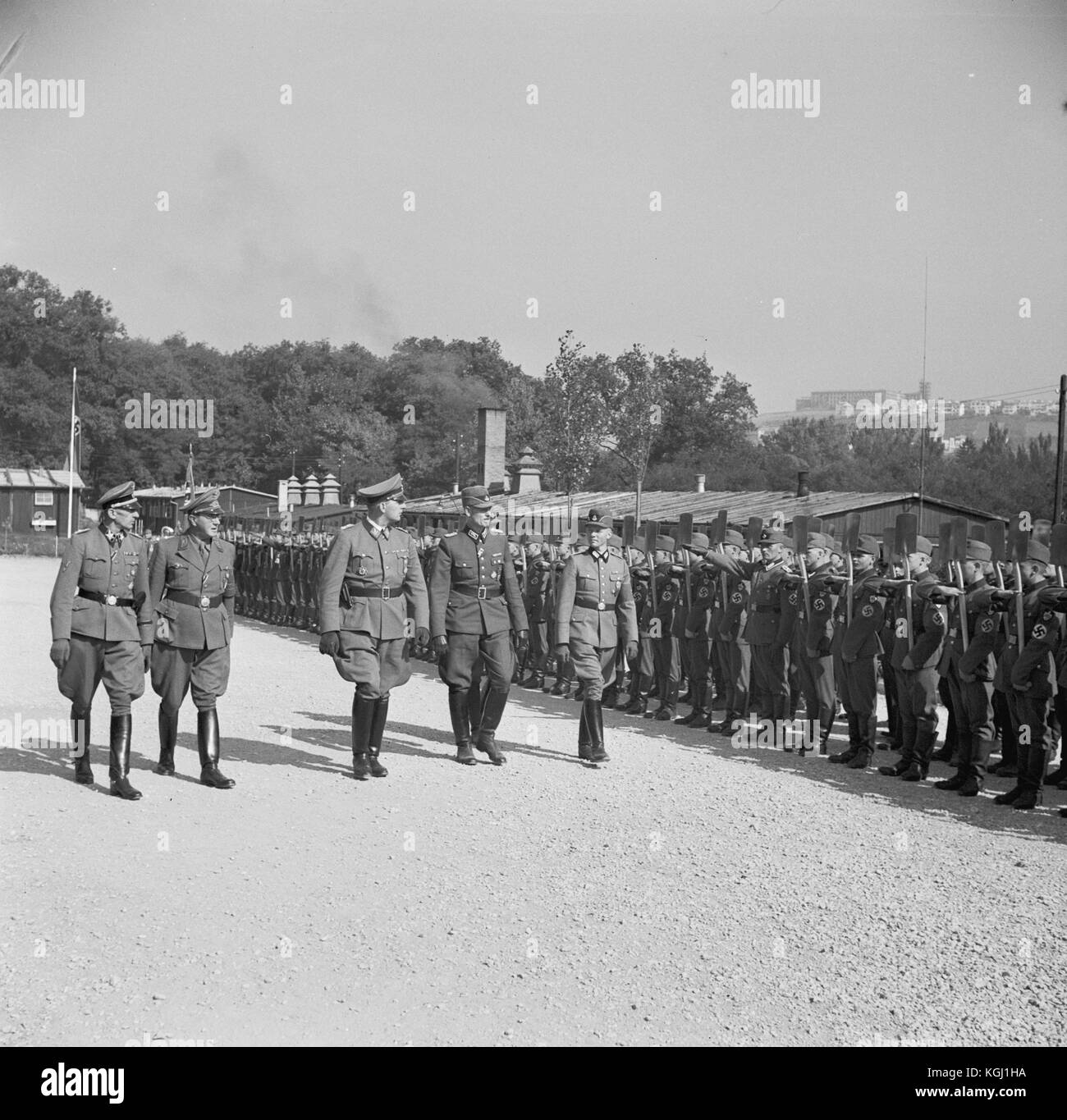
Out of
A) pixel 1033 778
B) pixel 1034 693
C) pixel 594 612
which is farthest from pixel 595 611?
pixel 1033 778

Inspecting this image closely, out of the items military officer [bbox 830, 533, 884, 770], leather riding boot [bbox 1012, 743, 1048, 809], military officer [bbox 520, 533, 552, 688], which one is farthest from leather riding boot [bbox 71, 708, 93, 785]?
military officer [bbox 520, 533, 552, 688]

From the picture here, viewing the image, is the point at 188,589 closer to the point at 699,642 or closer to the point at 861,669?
the point at 861,669

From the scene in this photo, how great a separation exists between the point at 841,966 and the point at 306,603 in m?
18.1

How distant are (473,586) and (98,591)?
Result: 2.72 m

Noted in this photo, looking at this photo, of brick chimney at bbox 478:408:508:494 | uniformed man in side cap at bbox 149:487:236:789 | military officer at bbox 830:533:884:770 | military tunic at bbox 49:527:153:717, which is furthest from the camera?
brick chimney at bbox 478:408:508:494

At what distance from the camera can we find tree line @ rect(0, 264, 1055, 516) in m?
41.4

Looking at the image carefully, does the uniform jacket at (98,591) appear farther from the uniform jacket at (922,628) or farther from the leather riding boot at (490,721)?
the uniform jacket at (922,628)

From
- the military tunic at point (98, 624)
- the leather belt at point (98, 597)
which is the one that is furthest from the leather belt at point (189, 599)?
the leather belt at point (98, 597)

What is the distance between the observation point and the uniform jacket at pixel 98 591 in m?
8.23

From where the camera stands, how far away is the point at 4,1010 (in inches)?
177

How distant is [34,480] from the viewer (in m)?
58.7

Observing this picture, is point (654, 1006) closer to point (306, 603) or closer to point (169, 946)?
point (169, 946)

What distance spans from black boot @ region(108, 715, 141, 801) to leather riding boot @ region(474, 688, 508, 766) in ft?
8.37

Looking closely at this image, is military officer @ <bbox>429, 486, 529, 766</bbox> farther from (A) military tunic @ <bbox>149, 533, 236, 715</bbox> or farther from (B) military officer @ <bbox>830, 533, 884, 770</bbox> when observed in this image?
Answer: (B) military officer @ <bbox>830, 533, 884, 770</bbox>
